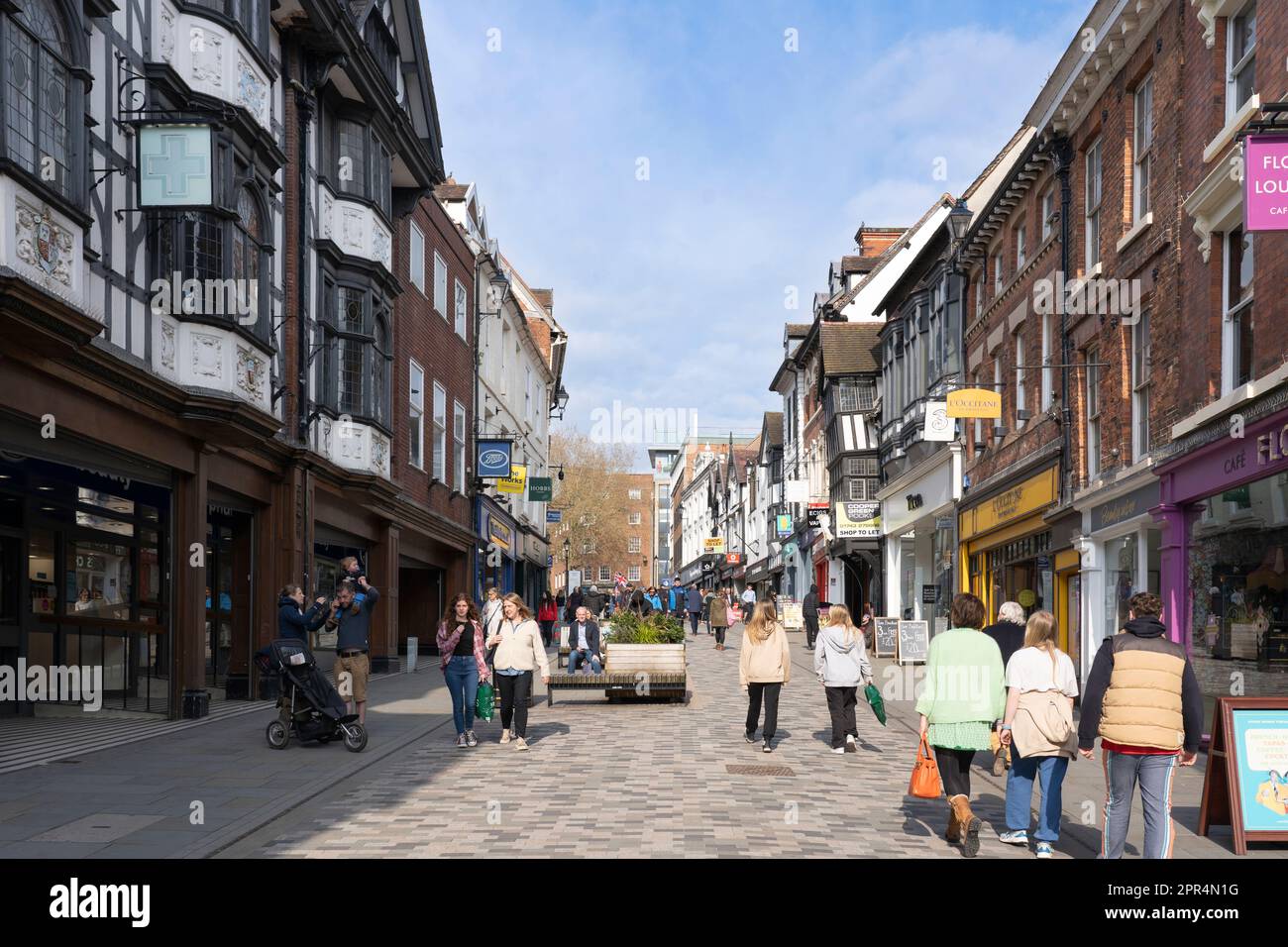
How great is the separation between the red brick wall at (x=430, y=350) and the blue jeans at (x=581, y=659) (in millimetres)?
5242

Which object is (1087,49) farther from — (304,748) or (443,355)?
(443,355)

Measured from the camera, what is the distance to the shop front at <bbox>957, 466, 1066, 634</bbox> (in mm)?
21750

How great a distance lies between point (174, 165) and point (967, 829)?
1075cm

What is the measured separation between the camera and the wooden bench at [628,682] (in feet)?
62.6

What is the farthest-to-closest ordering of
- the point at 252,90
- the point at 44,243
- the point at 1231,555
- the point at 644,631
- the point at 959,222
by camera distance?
the point at 959,222
the point at 644,631
the point at 252,90
the point at 1231,555
the point at 44,243

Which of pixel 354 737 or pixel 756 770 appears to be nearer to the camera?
pixel 756 770

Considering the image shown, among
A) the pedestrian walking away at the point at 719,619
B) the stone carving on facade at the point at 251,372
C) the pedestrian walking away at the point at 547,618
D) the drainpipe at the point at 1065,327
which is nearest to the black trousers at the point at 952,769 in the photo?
the stone carving on facade at the point at 251,372

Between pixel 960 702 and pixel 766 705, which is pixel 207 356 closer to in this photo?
pixel 766 705

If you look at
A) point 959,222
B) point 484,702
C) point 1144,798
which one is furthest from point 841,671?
point 959,222

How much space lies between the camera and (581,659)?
75.5 ft

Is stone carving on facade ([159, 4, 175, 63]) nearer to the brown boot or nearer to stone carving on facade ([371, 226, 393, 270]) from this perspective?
stone carving on facade ([371, 226, 393, 270])

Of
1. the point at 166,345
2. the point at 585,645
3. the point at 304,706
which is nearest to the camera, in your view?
the point at 304,706

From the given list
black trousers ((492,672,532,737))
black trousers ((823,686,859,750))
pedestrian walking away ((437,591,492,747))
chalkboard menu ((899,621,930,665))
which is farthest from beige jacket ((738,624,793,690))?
chalkboard menu ((899,621,930,665))
